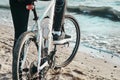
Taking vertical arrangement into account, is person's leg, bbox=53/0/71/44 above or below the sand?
above

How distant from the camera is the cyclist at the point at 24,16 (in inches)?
191

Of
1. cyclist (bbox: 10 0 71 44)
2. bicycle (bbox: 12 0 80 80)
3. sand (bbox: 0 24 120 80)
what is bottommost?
sand (bbox: 0 24 120 80)

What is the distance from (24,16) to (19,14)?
0.07m

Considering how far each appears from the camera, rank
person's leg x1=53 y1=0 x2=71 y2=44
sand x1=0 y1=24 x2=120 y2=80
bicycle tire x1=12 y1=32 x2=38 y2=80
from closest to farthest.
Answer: bicycle tire x1=12 y1=32 x2=38 y2=80 < person's leg x1=53 y1=0 x2=71 y2=44 < sand x1=0 y1=24 x2=120 y2=80

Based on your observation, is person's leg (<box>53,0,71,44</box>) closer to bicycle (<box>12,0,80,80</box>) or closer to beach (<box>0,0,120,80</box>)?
bicycle (<box>12,0,80,80</box>)

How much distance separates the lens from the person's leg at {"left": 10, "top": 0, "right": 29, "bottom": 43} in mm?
Result: 4836

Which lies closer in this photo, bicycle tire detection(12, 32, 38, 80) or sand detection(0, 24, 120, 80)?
bicycle tire detection(12, 32, 38, 80)

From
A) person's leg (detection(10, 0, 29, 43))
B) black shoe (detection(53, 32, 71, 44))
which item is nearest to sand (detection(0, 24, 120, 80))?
black shoe (detection(53, 32, 71, 44))

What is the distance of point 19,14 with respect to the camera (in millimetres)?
4898

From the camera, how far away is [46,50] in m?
5.04

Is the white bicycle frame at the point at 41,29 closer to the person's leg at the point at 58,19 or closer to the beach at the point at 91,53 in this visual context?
the person's leg at the point at 58,19

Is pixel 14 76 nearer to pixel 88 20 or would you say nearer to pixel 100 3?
pixel 88 20

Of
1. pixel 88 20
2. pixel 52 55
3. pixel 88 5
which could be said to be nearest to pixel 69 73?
pixel 52 55

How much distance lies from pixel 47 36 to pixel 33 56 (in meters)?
0.34
